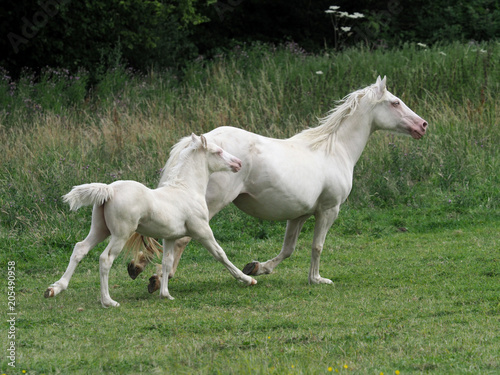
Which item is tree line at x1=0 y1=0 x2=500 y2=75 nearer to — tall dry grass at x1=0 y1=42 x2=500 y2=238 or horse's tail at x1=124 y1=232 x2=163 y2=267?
tall dry grass at x1=0 y1=42 x2=500 y2=238

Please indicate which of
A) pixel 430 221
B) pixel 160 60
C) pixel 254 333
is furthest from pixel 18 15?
pixel 254 333

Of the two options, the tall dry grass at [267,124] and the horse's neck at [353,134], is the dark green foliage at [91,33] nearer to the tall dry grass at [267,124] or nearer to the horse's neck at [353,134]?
the tall dry grass at [267,124]

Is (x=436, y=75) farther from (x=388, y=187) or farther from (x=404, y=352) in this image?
(x=404, y=352)

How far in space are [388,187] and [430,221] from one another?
100 cm

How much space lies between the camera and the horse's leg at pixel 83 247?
6.13 m

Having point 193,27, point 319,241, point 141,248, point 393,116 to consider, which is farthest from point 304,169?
point 193,27

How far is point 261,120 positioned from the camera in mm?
13164

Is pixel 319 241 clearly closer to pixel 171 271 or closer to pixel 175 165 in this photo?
pixel 171 271

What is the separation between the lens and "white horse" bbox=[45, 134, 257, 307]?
605 cm

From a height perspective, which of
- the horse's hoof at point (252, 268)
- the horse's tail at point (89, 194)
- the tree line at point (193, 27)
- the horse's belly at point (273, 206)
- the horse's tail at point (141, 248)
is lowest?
the tree line at point (193, 27)

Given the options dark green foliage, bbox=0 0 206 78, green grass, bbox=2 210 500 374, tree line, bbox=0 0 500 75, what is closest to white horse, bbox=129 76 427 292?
green grass, bbox=2 210 500 374

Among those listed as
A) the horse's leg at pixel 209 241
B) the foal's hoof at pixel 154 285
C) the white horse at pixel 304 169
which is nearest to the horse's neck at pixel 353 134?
the white horse at pixel 304 169

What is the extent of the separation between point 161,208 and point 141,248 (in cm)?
104

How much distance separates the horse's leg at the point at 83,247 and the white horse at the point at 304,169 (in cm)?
86
